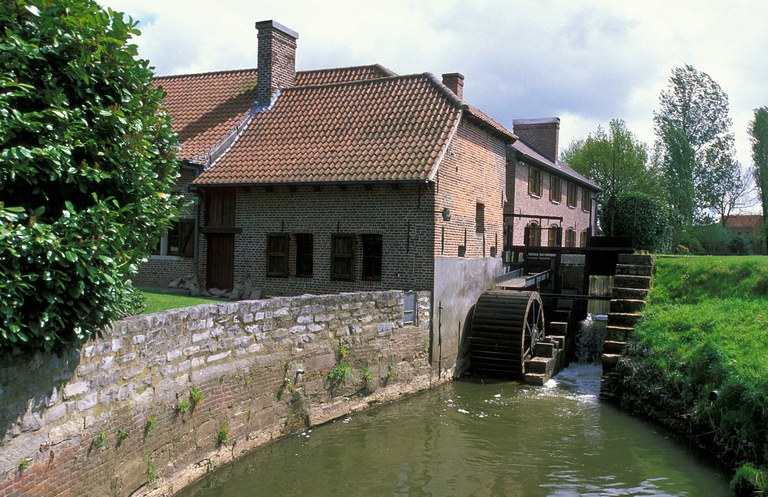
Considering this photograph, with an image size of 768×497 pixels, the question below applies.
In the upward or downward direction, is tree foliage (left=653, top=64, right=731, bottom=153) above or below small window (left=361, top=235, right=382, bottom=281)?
above

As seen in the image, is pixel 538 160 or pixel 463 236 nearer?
pixel 463 236

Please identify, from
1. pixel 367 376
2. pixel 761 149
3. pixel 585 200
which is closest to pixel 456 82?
pixel 367 376

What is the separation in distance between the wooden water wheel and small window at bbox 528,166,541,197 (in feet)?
32.6

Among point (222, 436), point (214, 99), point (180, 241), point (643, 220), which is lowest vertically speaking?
point (222, 436)

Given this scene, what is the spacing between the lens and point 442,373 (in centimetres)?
1450

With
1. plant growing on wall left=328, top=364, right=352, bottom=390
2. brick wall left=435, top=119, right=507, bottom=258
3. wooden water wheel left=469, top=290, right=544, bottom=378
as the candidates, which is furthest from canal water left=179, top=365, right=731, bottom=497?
brick wall left=435, top=119, right=507, bottom=258

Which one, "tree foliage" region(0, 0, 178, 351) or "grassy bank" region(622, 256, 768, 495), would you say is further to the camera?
"grassy bank" region(622, 256, 768, 495)

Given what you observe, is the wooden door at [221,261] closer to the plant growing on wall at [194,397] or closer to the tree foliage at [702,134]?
the plant growing on wall at [194,397]

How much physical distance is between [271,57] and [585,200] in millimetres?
20968

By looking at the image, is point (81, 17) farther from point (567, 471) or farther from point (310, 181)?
point (310, 181)

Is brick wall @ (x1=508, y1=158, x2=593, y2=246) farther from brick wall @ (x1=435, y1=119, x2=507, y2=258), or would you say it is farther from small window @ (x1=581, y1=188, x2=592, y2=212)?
brick wall @ (x1=435, y1=119, x2=507, y2=258)

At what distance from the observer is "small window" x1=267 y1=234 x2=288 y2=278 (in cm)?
1587

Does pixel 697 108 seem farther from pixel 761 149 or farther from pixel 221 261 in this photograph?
pixel 221 261

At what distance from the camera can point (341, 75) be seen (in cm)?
2017
